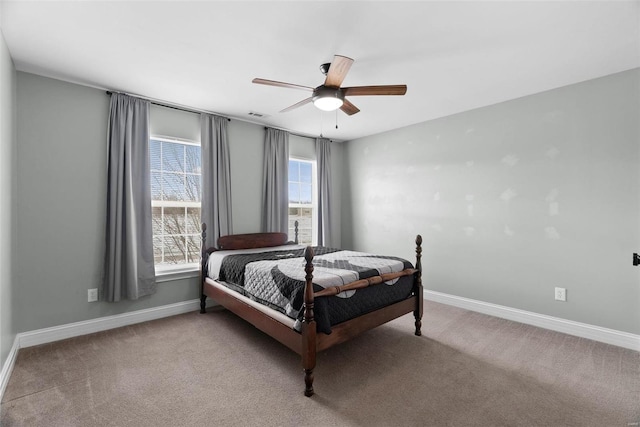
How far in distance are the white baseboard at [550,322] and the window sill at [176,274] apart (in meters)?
3.34

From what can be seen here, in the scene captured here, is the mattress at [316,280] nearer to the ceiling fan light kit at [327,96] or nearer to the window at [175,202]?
the window at [175,202]

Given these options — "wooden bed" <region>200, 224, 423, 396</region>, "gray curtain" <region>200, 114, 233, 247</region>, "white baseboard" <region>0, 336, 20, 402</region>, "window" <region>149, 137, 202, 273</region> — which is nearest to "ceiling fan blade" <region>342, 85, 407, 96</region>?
"wooden bed" <region>200, 224, 423, 396</region>

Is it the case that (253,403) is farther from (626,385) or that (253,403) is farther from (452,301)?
(452,301)

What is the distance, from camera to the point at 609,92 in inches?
112

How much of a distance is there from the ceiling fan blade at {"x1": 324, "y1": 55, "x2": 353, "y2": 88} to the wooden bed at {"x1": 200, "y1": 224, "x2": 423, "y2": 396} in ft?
4.21

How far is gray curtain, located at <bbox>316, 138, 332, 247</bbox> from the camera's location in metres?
5.15

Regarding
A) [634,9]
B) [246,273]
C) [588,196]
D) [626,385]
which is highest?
[634,9]

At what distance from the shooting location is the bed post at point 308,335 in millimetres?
2027

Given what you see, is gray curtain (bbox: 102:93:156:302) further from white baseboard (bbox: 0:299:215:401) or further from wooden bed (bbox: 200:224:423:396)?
wooden bed (bbox: 200:224:423:396)

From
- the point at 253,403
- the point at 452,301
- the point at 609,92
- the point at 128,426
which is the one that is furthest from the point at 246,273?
the point at 609,92

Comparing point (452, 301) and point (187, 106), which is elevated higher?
point (187, 106)

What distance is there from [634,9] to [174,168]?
4368mm

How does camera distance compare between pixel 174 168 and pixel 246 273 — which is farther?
pixel 174 168

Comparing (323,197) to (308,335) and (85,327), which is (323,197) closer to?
(308,335)
